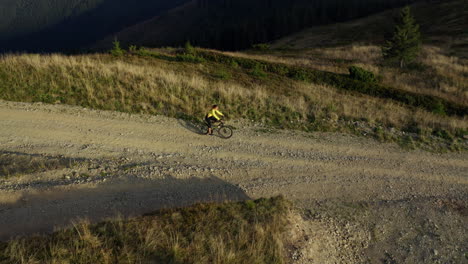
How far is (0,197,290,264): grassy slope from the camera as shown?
6031 millimetres

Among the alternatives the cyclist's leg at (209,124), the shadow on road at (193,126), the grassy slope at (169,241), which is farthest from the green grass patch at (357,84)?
the grassy slope at (169,241)

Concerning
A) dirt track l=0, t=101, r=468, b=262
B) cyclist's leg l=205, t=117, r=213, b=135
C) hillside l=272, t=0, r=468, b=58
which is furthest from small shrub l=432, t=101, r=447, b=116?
hillside l=272, t=0, r=468, b=58

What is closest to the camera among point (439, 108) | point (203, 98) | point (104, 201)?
point (104, 201)

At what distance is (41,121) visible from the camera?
1413 cm

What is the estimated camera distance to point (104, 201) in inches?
354

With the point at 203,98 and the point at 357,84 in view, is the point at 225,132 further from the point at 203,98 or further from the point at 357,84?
the point at 357,84

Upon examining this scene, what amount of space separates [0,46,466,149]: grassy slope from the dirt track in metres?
1.26

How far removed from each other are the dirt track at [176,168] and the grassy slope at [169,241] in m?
1.48

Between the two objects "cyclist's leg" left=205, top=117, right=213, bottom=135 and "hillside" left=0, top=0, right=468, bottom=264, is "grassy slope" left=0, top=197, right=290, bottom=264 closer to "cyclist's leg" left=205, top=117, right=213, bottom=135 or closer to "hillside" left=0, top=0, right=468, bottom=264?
"hillside" left=0, top=0, right=468, bottom=264

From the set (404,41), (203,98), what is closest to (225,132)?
(203,98)

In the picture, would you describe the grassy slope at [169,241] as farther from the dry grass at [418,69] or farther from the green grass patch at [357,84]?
the dry grass at [418,69]

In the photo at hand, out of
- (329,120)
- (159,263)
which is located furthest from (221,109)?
(159,263)

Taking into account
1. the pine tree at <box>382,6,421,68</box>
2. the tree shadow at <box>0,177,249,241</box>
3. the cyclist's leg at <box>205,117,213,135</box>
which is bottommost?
the tree shadow at <box>0,177,249,241</box>

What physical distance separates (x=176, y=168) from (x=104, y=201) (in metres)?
3.02
